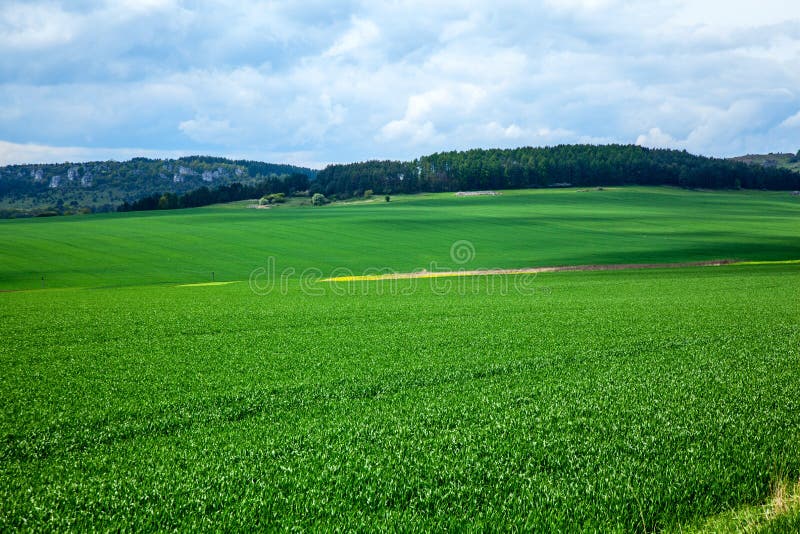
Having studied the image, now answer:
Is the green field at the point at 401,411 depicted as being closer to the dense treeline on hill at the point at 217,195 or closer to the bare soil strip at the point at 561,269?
the bare soil strip at the point at 561,269

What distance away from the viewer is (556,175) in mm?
156000

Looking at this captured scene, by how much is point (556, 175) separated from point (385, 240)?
96584mm

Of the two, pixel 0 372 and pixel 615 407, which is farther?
pixel 0 372

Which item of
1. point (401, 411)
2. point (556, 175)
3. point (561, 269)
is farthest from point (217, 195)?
point (401, 411)

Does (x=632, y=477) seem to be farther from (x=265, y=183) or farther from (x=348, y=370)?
(x=265, y=183)

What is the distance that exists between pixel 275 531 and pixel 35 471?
4.47m

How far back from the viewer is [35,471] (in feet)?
27.6

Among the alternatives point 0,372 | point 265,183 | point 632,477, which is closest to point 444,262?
point 0,372

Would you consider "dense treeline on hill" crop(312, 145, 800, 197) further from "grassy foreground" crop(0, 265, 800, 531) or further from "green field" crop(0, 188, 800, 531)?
"grassy foreground" crop(0, 265, 800, 531)

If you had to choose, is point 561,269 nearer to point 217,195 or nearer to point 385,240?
point 385,240

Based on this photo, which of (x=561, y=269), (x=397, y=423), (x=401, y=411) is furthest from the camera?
(x=561, y=269)

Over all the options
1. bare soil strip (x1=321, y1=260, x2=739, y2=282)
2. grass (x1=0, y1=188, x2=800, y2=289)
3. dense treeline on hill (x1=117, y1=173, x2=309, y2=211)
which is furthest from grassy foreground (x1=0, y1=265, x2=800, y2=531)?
dense treeline on hill (x1=117, y1=173, x2=309, y2=211)

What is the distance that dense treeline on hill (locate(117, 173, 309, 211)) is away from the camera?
136 metres

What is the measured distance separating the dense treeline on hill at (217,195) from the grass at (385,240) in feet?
98.9
